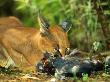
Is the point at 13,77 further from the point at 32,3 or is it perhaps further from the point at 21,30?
the point at 32,3

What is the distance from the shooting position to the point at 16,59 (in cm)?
794

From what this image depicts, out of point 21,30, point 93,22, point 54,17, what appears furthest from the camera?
point 54,17

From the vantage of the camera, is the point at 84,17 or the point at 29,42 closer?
the point at 29,42

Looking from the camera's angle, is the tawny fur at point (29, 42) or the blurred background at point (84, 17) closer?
the tawny fur at point (29, 42)

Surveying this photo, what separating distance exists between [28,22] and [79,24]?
2.29 metres

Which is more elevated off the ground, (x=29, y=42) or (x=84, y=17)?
(x=84, y=17)

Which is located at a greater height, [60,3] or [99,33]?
[60,3]

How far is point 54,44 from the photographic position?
7.14 metres

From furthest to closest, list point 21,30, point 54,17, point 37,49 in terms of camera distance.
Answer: point 54,17 → point 21,30 → point 37,49

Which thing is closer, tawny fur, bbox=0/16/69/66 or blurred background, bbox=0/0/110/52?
tawny fur, bbox=0/16/69/66

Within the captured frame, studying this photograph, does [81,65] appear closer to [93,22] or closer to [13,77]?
[13,77]

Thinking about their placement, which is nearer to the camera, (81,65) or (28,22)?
(81,65)

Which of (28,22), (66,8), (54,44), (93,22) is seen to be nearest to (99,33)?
(93,22)

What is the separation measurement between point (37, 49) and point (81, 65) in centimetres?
110
